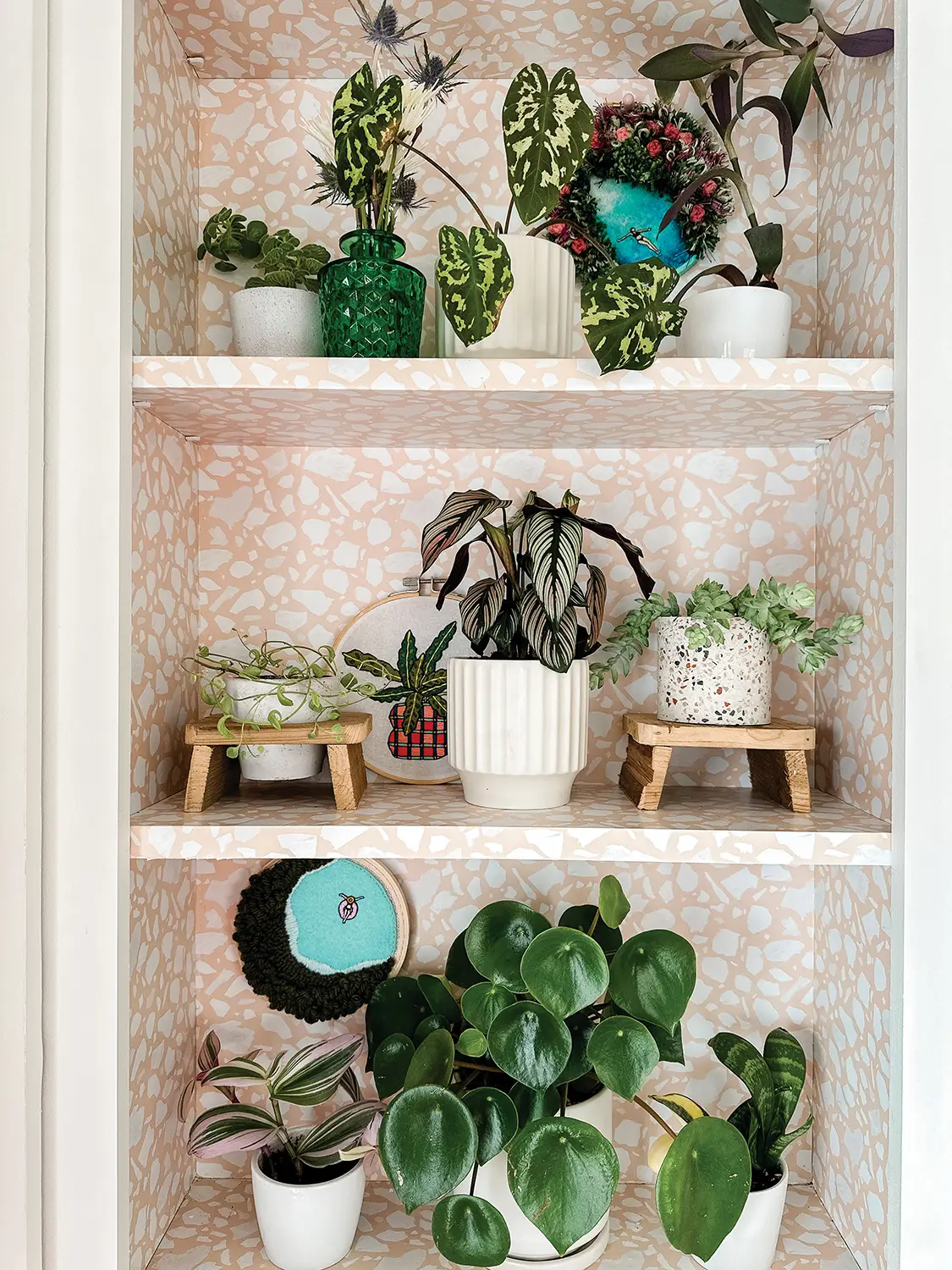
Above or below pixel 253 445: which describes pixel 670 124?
above

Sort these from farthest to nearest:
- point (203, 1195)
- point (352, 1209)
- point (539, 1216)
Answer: point (203, 1195), point (352, 1209), point (539, 1216)

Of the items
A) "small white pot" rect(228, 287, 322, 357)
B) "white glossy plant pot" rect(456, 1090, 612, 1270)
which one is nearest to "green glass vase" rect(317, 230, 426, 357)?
"small white pot" rect(228, 287, 322, 357)

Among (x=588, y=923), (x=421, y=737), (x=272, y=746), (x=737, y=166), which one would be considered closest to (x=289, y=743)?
(x=272, y=746)

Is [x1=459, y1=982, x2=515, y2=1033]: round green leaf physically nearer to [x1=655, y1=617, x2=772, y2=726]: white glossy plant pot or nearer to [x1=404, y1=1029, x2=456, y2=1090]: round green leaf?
[x1=404, y1=1029, x2=456, y2=1090]: round green leaf

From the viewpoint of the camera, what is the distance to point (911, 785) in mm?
871

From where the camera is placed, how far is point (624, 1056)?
2.94 feet

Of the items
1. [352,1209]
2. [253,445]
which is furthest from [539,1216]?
[253,445]

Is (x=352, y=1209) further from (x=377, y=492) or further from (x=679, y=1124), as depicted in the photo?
(x=377, y=492)

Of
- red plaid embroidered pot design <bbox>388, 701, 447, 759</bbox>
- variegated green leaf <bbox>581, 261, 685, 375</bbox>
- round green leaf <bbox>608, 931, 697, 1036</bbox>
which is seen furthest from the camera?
red plaid embroidered pot design <bbox>388, 701, 447, 759</bbox>

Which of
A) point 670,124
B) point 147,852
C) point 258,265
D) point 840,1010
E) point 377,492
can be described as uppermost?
point 670,124

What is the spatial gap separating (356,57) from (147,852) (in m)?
0.96

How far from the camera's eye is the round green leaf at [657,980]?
0.92m

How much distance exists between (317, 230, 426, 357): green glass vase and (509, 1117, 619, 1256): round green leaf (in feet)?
2.57

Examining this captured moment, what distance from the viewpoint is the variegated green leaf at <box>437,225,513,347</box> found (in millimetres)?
856
